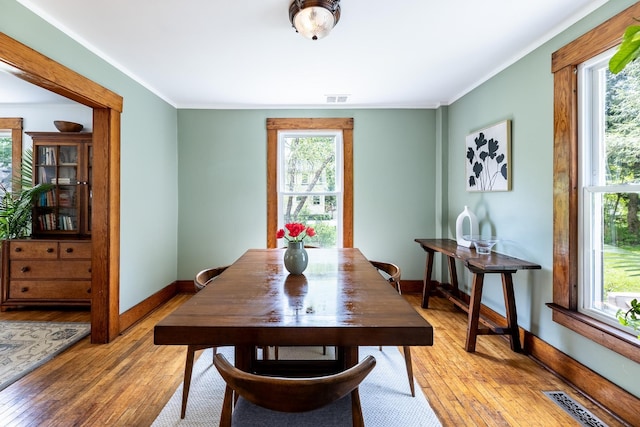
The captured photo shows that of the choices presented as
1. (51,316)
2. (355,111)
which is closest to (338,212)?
(355,111)

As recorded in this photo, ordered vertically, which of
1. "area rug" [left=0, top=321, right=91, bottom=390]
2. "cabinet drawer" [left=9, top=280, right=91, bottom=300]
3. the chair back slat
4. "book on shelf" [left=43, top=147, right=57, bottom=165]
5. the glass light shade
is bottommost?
"area rug" [left=0, top=321, right=91, bottom=390]

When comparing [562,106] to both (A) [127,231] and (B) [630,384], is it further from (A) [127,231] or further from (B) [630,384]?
(A) [127,231]

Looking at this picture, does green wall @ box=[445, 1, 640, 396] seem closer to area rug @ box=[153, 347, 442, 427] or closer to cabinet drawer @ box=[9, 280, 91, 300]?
area rug @ box=[153, 347, 442, 427]

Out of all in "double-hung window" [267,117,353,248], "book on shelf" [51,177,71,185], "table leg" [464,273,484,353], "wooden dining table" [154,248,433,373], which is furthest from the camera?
"double-hung window" [267,117,353,248]

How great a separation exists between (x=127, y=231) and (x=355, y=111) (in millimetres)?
2944

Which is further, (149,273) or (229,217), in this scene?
(229,217)

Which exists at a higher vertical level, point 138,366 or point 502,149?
point 502,149

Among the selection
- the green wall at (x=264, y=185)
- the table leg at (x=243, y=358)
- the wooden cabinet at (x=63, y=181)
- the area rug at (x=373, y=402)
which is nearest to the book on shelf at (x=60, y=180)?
A: the wooden cabinet at (x=63, y=181)

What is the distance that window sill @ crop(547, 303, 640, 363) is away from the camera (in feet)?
5.74

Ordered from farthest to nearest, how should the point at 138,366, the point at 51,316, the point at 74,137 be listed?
the point at 74,137 < the point at 51,316 < the point at 138,366

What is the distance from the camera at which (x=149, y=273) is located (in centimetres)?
351

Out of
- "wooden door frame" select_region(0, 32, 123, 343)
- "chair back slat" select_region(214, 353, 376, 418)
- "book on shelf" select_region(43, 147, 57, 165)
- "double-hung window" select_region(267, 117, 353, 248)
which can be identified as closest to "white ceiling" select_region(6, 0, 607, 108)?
"wooden door frame" select_region(0, 32, 123, 343)

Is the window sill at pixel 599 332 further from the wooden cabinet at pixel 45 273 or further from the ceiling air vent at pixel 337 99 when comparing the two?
the wooden cabinet at pixel 45 273

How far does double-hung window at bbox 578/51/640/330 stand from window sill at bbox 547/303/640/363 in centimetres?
8
